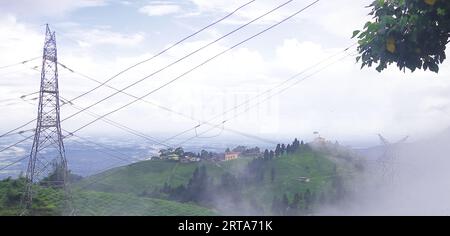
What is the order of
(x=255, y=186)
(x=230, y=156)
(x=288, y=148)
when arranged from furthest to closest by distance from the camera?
(x=288, y=148), (x=230, y=156), (x=255, y=186)

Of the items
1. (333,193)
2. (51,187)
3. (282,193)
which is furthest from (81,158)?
(333,193)

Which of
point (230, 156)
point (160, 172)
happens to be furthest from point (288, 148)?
point (160, 172)

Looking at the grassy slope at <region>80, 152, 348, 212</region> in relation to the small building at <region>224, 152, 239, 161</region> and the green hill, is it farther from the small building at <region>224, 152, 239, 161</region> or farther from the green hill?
the small building at <region>224, 152, 239, 161</region>

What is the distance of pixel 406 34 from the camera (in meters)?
6.04

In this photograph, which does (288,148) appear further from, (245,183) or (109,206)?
(109,206)

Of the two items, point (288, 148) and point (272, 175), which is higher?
point (288, 148)

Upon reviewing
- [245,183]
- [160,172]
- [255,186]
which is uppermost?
[160,172]

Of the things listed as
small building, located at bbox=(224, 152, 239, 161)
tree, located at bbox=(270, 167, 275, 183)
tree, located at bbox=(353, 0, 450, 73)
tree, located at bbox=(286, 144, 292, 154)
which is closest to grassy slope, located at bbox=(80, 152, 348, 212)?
tree, located at bbox=(270, 167, 275, 183)

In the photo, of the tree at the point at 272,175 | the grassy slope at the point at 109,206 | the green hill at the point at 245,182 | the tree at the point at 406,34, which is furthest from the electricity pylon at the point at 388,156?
the tree at the point at 406,34

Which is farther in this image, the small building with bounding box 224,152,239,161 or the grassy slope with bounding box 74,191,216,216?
the small building with bounding box 224,152,239,161

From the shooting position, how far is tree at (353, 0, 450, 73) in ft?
19.2

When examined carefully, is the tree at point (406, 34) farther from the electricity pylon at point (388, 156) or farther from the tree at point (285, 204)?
the tree at point (285, 204)
